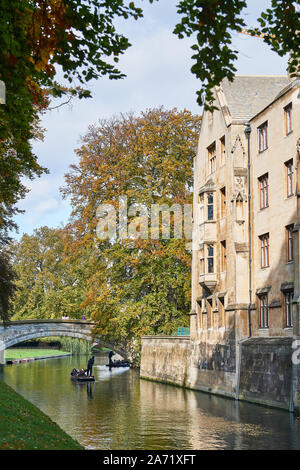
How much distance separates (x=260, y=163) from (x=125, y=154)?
1776 centimetres

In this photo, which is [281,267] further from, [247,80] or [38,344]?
[38,344]

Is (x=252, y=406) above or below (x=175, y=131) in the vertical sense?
below

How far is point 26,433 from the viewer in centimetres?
1290

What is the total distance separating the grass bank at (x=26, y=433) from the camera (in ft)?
37.7

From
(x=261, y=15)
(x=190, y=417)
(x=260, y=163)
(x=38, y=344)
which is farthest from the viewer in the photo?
(x=38, y=344)

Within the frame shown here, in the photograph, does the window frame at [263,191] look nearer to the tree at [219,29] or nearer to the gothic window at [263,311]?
the gothic window at [263,311]

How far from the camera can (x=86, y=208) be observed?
4512 centimetres

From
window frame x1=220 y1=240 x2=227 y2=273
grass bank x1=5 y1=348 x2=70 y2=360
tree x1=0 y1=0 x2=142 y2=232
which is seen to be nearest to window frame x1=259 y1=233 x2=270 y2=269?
window frame x1=220 y1=240 x2=227 y2=273

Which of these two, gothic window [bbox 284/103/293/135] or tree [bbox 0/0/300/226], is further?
gothic window [bbox 284/103/293/135]

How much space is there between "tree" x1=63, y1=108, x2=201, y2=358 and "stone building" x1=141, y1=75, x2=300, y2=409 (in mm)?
5365

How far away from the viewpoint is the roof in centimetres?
3372

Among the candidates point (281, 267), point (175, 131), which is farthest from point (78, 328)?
point (281, 267)

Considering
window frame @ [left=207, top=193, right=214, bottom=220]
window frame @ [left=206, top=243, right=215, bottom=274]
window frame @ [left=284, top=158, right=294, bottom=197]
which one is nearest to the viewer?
window frame @ [left=284, top=158, right=294, bottom=197]

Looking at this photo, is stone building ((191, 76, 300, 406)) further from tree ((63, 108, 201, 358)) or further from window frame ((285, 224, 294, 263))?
tree ((63, 108, 201, 358))
